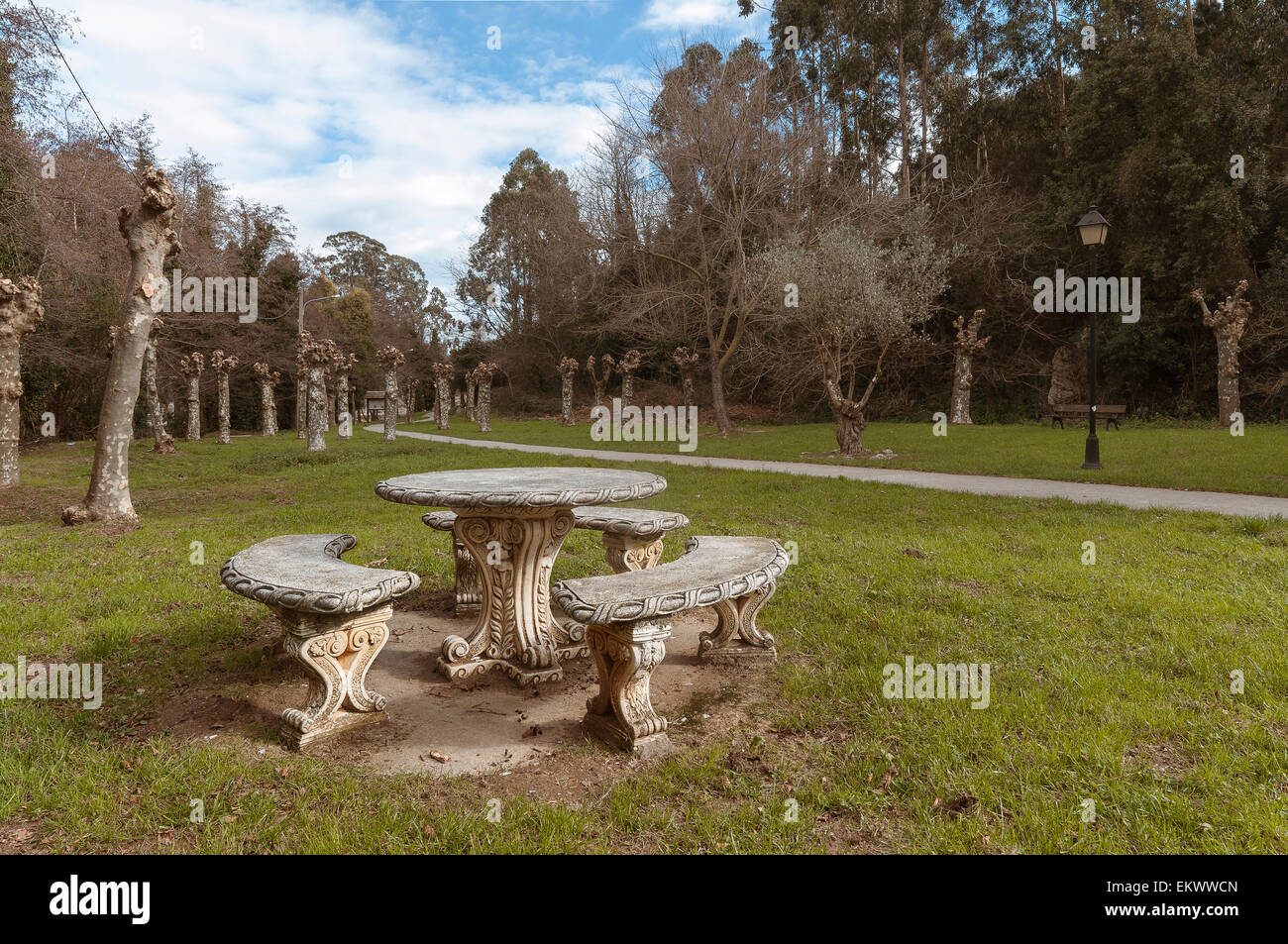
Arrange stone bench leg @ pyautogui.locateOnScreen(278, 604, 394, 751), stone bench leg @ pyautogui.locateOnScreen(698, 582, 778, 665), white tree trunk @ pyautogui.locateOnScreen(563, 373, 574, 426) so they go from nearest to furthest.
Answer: stone bench leg @ pyautogui.locateOnScreen(278, 604, 394, 751)
stone bench leg @ pyautogui.locateOnScreen(698, 582, 778, 665)
white tree trunk @ pyautogui.locateOnScreen(563, 373, 574, 426)

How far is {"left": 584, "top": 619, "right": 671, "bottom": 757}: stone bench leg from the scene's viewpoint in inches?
121

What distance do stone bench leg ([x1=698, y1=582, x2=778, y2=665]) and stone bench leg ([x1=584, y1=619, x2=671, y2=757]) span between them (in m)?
1.12

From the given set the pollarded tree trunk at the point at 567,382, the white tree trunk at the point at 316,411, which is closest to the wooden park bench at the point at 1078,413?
the pollarded tree trunk at the point at 567,382

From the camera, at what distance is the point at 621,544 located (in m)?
4.75

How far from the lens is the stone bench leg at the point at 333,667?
3.24 m

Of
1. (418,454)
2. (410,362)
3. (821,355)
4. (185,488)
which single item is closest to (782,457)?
(821,355)

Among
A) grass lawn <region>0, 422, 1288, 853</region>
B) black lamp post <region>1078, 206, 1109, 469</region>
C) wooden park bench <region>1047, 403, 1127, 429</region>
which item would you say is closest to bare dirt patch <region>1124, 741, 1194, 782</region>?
grass lawn <region>0, 422, 1288, 853</region>

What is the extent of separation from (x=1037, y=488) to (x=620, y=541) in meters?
7.88

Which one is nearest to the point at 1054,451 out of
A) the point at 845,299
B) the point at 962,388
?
the point at 845,299

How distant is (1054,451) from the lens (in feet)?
48.9

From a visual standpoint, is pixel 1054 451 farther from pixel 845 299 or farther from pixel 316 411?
pixel 316 411

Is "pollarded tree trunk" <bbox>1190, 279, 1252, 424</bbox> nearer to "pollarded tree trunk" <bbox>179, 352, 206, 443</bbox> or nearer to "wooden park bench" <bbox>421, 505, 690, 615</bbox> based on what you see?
"wooden park bench" <bbox>421, 505, 690, 615</bbox>

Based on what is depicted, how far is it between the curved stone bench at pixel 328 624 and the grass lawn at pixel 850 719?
0.98 ft
